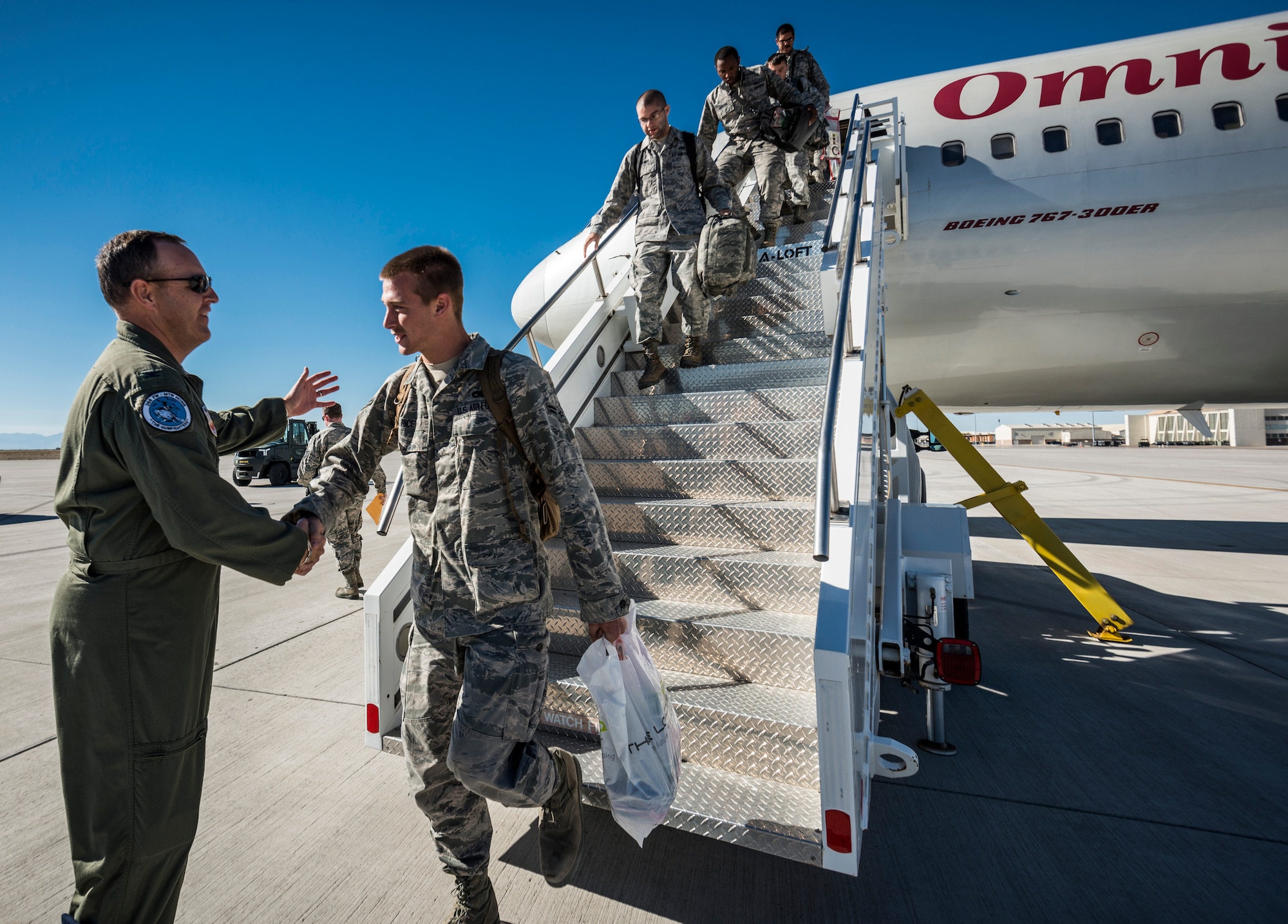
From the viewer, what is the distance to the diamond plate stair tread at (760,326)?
434 cm

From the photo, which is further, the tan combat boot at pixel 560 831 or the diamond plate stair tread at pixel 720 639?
the diamond plate stair tread at pixel 720 639

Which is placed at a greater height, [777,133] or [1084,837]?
[777,133]

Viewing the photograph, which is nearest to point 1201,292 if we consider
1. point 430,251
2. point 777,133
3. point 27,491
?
point 777,133

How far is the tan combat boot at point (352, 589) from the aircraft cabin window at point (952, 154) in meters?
7.63

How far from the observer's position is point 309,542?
→ 1626 millimetres

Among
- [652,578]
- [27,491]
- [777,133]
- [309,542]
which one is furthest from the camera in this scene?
[27,491]

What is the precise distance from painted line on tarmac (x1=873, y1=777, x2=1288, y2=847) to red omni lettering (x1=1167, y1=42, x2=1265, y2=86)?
301 inches

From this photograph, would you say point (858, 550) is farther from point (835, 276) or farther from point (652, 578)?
point (835, 276)

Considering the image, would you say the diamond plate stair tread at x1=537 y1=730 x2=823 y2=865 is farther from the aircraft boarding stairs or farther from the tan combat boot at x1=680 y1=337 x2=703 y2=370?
the tan combat boot at x1=680 y1=337 x2=703 y2=370

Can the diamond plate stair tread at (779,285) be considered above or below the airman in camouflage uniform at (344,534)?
above

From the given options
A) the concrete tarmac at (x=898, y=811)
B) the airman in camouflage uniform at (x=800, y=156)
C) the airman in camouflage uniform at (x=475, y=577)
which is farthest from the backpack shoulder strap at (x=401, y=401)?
the airman in camouflage uniform at (x=800, y=156)

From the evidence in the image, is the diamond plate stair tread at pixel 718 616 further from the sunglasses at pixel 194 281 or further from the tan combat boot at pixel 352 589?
the tan combat boot at pixel 352 589

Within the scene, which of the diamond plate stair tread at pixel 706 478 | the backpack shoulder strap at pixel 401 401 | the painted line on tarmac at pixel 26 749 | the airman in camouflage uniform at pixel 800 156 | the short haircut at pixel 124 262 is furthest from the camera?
the airman in camouflage uniform at pixel 800 156

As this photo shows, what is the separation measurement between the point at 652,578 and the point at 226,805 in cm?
200
